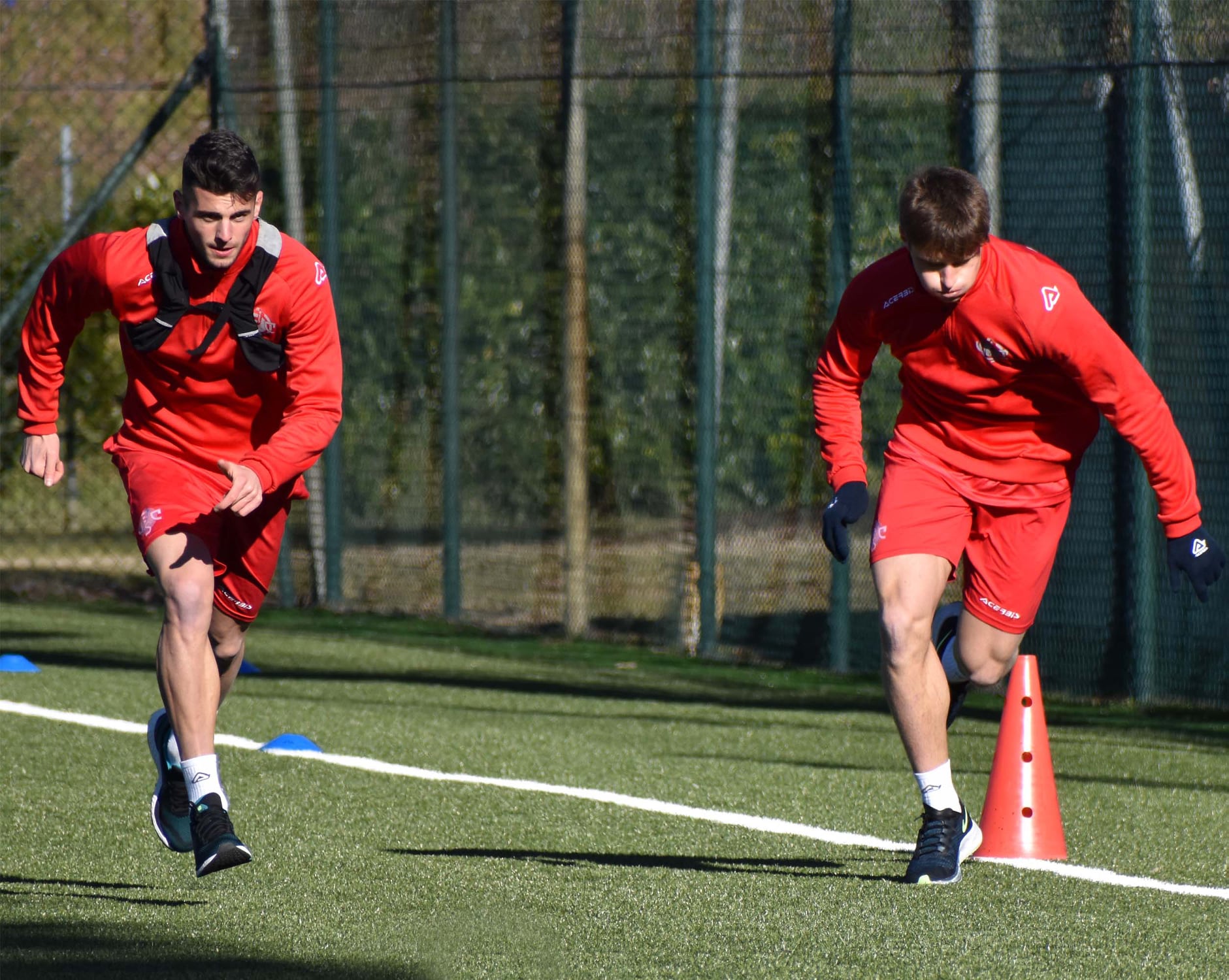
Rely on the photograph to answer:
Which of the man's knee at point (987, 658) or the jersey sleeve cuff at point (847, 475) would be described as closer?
the jersey sleeve cuff at point (847, 475)

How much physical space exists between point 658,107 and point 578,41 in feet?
2.36

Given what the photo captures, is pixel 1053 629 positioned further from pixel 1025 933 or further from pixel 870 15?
pixel 1025 933

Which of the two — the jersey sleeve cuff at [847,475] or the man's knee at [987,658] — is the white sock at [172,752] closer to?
the jersey sleeve cuff at [847,475]

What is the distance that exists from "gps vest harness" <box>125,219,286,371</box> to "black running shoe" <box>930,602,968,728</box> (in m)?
2.46

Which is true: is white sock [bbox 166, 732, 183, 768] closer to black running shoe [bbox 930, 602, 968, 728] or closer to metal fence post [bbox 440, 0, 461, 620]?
black running shoe [bbox 930, 602, 968, 728]

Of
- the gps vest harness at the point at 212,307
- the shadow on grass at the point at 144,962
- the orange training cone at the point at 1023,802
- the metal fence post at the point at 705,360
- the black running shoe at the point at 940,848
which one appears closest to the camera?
the shadow on grass at the point at 144,962

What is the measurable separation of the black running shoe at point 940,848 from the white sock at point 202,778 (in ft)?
6.42

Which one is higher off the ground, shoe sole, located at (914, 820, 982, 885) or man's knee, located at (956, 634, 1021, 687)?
man's knee, located at (956, 634, 1021, 687)

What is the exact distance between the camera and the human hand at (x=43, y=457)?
5.35 meters

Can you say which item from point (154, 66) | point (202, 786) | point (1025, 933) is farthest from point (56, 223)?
point (1025, 933)

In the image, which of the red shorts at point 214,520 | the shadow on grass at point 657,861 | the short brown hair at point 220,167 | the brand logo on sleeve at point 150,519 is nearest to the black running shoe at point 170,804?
the red shorts at point 214,520

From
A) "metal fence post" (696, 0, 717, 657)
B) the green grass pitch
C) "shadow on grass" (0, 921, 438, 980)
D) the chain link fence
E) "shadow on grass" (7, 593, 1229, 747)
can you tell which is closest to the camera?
"shadow on grass" (0, 921, 438, 980)

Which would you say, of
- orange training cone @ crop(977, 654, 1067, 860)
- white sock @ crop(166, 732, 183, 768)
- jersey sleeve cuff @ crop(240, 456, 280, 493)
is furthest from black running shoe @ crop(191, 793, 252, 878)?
orange training cone @ crop(977, 654, 1067, 860)

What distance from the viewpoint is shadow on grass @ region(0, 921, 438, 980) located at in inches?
170
